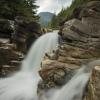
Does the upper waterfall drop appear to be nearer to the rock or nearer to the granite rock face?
the granite rock face

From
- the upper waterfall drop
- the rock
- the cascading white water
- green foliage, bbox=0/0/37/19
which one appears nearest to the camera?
the rock

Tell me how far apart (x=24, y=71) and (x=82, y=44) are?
958 cm

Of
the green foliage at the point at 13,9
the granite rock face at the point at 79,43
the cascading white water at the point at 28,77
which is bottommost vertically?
the cascading white water at the point at 28,77

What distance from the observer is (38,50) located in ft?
100

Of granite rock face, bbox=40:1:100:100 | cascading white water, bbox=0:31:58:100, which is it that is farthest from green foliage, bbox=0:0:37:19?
granite rock face, bbox=40:1:100:100

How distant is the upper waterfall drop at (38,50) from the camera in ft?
96.9

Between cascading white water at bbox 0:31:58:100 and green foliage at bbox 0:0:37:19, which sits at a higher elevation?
green foliage at bbox 0:0:37:19

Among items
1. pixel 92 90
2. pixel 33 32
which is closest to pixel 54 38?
pixel 33 32

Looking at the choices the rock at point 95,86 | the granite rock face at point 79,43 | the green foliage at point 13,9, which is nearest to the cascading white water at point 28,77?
the granite rock face at point 79,43

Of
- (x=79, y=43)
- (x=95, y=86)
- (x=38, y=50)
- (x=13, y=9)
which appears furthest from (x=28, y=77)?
(x=95, y=86)

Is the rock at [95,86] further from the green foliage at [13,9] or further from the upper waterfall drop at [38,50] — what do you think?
the green foliage at [13,9]

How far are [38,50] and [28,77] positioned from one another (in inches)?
176

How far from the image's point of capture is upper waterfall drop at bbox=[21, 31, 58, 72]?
29.5m

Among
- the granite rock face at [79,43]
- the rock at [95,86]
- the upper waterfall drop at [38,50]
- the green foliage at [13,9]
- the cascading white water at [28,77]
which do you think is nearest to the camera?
the rock at [95,86]
